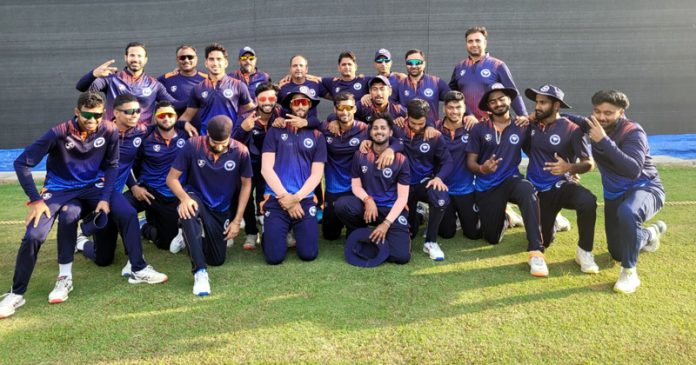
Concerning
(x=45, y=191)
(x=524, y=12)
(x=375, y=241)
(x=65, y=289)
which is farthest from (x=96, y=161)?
(x=524, y=12)

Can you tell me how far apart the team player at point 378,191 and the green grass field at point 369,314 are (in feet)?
1.17

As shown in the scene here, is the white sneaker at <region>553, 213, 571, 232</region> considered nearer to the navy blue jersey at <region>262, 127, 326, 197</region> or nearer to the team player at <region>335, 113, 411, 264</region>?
A: the team player at <region>335, 113, 411, 264</region>

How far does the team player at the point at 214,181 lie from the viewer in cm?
424

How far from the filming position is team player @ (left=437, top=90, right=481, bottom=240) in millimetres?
4941

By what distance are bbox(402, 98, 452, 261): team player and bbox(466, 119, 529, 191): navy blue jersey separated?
30 cm

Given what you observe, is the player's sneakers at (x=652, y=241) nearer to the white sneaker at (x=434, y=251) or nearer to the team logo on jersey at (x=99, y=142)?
the white sneaker at (x=434, y=251)

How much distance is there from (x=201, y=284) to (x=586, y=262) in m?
3.10

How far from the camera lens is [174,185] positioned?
4254 mm

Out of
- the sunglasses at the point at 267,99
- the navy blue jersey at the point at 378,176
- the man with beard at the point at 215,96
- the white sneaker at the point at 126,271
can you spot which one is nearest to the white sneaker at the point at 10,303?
the white sneaker at the point at 126,271

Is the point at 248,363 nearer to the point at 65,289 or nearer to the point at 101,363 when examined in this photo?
the point at 101,363

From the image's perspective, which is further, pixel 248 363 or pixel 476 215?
pixel 476 215

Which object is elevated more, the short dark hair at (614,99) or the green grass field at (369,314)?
the short dark hair at (614,99)

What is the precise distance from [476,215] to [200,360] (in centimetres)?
312

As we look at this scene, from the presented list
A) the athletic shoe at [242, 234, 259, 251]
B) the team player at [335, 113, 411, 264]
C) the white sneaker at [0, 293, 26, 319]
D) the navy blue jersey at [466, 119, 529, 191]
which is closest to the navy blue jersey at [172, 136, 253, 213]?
the athletic shoe at [242, 234, 259, 251]
